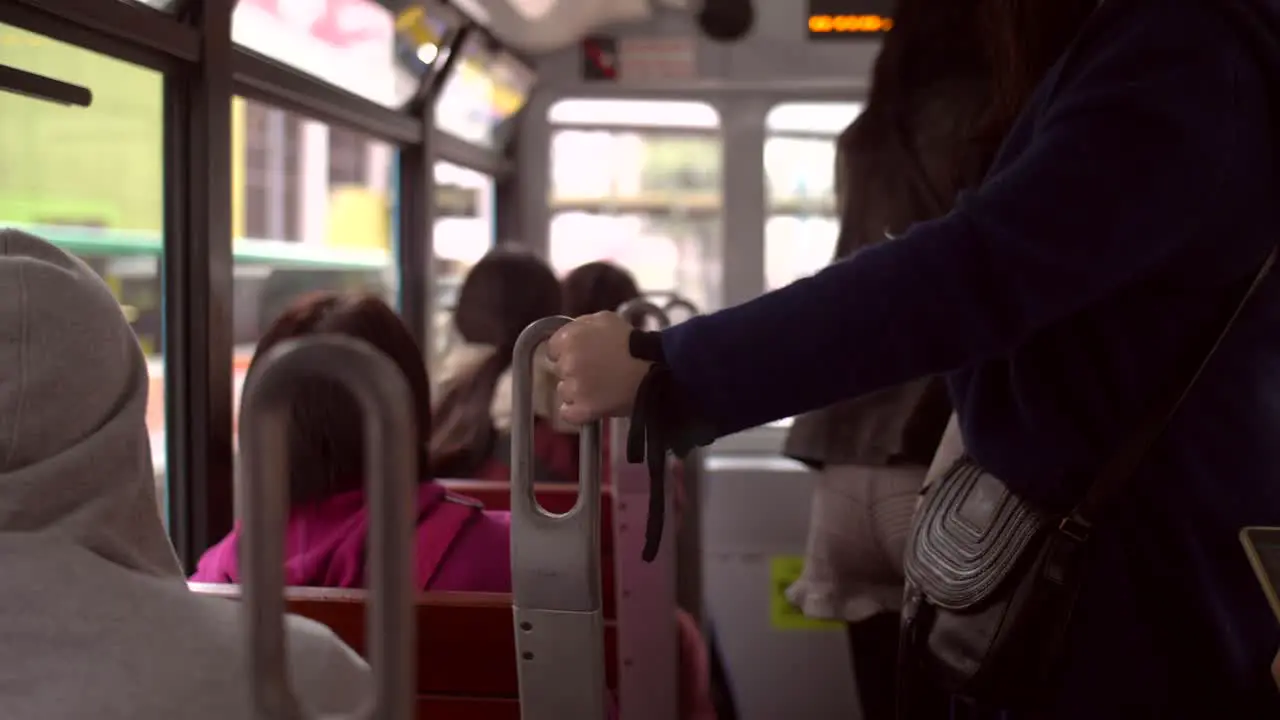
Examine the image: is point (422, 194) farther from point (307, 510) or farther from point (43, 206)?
point (307, 510)

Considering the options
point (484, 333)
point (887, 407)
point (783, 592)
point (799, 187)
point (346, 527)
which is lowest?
point (783, 592)

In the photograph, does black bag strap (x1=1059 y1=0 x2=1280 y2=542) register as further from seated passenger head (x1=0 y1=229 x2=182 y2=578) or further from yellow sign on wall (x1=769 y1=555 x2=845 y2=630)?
yellow sign on wall (x1=769 y1=555 x2=845 y2=630)

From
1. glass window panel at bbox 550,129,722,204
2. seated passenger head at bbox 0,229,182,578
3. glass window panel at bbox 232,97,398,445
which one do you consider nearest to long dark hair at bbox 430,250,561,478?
glass window panel at bbox 232,97,398,445

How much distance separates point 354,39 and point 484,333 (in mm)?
882

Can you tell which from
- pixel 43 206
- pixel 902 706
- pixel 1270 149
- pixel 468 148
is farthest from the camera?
pixel 468 148

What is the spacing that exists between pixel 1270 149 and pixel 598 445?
0.60 m

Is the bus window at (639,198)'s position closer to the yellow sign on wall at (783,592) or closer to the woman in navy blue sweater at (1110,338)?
the yellow sign on wall at (783,592)

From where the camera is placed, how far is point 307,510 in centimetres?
168

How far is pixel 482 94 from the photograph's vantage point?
4082mm

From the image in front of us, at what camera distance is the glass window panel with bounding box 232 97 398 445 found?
3344 mm

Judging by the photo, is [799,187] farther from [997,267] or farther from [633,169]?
[997,267]

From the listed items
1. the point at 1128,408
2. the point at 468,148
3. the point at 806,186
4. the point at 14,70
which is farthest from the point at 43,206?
the point at 806,186

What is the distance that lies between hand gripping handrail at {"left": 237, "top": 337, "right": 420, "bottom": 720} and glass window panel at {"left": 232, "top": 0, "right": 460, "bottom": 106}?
192cm

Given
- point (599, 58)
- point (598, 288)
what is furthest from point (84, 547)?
point (599, 58)
